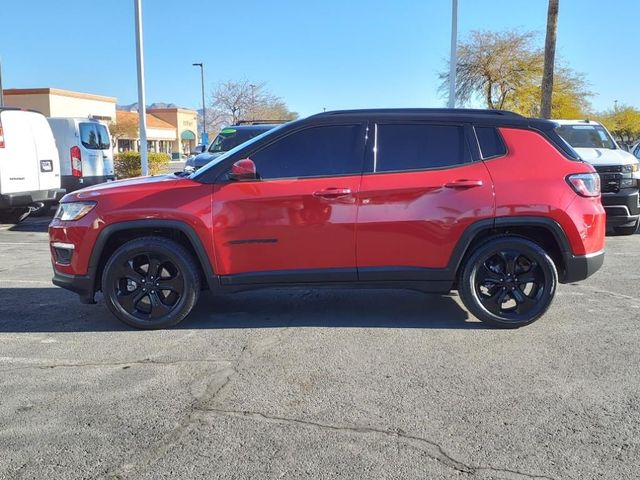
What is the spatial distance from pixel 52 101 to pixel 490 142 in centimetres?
4061

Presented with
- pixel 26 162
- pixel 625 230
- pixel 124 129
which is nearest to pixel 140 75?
pixel 26 162

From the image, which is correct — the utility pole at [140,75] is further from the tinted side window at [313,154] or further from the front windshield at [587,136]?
the tinted side window at [313,154]

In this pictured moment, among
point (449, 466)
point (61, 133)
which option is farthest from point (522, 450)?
point (61, 133)

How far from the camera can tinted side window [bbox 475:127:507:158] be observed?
4984 millimetres

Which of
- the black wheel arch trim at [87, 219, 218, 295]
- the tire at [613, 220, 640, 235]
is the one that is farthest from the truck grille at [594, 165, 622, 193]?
the black wheel arch trim at [87, 219, 218, 295]

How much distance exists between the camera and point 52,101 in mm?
39344

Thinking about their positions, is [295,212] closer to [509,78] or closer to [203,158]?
[203,158]

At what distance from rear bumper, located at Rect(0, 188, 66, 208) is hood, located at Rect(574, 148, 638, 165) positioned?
1002cm

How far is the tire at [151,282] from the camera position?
16.3 feet

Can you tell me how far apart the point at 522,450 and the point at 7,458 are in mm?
2722

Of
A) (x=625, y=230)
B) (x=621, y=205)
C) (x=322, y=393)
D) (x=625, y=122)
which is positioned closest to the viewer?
(x=322, y=393)

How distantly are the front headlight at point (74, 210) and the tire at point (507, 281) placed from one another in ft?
10.9

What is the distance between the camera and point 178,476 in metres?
2.83

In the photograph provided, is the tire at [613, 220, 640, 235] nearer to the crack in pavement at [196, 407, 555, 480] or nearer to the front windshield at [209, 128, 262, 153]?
the front windshield at [209, 128, 262, 153]
